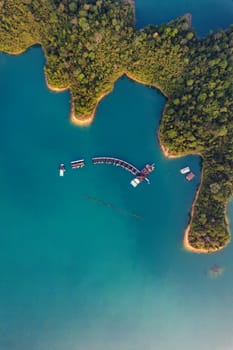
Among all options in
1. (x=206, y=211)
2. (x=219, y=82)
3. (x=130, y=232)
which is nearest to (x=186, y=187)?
(x=206, y=211)

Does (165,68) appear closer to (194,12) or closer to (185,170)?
(194,12)

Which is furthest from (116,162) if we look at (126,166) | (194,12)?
(194,12)

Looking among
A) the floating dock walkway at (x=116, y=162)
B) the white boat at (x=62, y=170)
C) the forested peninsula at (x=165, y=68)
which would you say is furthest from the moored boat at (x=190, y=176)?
the white boat at (x=62, y=170)

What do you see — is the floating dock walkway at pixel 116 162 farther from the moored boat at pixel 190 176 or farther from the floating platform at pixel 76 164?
the moored boat at pixel 190 176

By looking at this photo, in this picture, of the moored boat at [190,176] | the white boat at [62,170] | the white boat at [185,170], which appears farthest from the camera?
the white boat at [185,170]

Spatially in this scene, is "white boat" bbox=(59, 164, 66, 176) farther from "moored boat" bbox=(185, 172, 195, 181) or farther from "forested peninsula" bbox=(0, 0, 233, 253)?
"moored boat" bbox=(185, 172, 195, 181)

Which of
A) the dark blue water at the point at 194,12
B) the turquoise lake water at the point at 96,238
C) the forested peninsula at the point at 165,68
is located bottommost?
the turquoise lake water at the point at 96,238

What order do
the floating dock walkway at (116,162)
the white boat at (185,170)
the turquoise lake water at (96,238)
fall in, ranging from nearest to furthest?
the turquoise lake water at (96,238) → the floating dock walkway at (116,162) → the white boat at (185,170)
